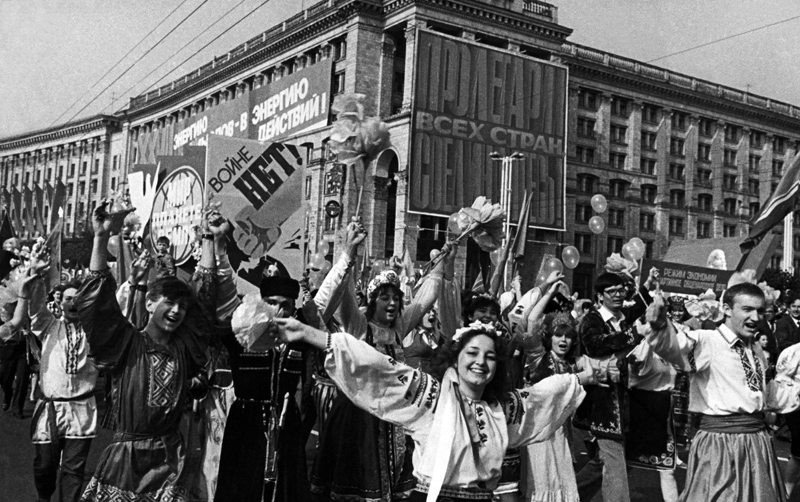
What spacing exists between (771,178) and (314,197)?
37.6 m

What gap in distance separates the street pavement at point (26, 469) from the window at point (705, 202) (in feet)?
170

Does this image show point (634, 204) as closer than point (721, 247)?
No

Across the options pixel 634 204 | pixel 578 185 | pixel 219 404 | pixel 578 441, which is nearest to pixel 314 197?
pixel 578 185

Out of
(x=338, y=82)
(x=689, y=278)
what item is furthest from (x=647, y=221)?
(x=689, y=278)

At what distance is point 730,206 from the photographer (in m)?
63.4

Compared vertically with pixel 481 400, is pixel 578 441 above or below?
below

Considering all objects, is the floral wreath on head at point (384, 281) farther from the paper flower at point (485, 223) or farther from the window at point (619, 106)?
the window at point (619, 106)

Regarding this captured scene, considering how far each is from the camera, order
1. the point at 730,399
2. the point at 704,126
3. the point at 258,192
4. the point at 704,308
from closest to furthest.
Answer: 1. the point at 730,399
2. the point at 704,308
3. the point at 258,192
4. the point at 704,126

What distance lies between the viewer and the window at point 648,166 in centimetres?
5766

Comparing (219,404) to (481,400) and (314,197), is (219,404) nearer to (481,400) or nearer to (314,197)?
(481,400)

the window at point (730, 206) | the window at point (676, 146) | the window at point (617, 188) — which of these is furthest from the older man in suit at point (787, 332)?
the window at point (730, 206)

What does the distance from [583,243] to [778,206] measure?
140 ft

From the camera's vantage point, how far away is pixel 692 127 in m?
60.3

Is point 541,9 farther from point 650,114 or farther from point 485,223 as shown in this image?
point 485,223
